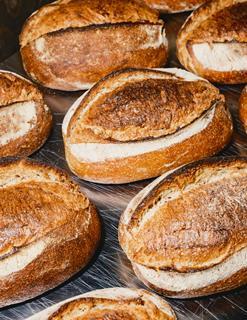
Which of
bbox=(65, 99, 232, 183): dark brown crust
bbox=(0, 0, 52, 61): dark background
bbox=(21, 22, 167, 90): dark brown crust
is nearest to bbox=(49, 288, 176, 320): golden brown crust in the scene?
bbox=(65, 99, 232, 183): dark brown crust

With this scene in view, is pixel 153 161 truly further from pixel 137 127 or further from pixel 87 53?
pixel 87 53

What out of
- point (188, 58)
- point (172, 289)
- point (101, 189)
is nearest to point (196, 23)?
point (188, 58)

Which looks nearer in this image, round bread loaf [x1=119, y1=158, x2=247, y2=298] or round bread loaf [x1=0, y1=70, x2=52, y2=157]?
round bread loaf [x1=119, y1=158, x2=247, y2=298]

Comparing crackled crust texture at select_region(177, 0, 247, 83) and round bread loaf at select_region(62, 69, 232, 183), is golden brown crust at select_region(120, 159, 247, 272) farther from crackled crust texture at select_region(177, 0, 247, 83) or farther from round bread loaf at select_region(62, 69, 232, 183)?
crackled crust texture at select_region(177, 0, 247, 83)

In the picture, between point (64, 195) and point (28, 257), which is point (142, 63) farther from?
point (28, 257)

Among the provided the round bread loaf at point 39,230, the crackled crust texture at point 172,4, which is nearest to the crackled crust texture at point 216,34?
the crackled crust texture at point 172,4

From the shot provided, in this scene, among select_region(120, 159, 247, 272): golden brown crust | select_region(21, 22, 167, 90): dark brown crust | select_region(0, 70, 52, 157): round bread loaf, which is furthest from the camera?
select_region(21, 22, 167, 90): dark brown crust

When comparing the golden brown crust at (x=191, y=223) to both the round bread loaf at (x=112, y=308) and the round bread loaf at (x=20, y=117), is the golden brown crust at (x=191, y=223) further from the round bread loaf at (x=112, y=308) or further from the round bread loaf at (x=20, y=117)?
the round bread loaf at (x=20, y=117)

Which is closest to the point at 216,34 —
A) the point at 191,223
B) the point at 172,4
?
the point at 172,4
